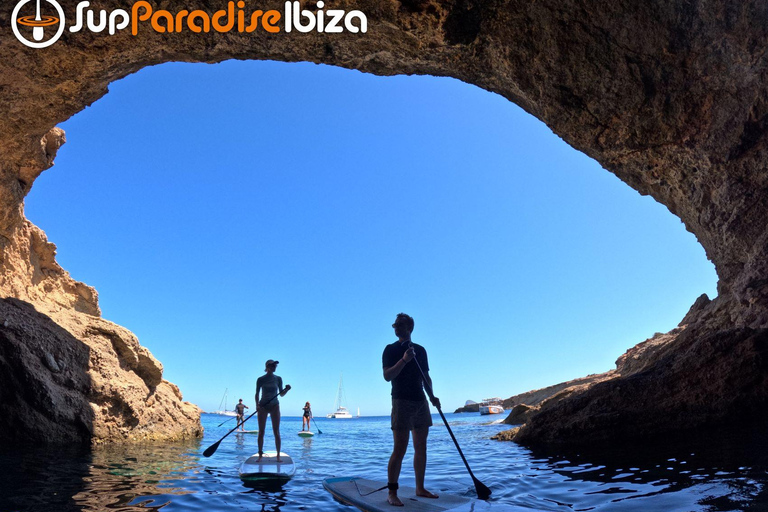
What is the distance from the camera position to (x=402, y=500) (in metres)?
4.55

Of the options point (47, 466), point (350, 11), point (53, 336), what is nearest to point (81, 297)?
point (53, 336)

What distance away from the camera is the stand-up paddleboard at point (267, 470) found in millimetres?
6480

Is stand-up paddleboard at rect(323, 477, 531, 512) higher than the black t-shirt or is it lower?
lower

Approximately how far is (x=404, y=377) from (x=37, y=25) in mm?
8465

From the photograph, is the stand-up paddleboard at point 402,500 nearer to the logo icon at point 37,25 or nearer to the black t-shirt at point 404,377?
the black t-shirt at point 404,377

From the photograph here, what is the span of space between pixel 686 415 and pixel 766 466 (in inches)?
113

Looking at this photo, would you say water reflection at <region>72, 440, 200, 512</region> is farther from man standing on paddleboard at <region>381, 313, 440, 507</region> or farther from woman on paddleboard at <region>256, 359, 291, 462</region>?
man standing on paddleboard at <region>381, 313, 440, 507</region>

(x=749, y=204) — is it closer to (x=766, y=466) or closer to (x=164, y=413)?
(x=766, y=466)

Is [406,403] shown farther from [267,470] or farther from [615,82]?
[615,82]

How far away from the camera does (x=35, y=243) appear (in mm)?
13430

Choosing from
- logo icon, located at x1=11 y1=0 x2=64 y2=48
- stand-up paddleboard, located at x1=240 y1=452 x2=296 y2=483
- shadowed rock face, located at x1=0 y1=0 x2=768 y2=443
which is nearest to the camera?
stand-up paddleboard, located at x1=240 y1=452 x2=296 y2=483

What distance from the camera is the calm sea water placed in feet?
13.9

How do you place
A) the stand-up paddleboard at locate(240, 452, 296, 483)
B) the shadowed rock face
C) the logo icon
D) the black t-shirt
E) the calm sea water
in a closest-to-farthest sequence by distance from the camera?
the calm sea water < the black t-shirt < the stand-up paddleboard at locate(240, 452, 296, 483) < the logo icon < the shadowed rock face

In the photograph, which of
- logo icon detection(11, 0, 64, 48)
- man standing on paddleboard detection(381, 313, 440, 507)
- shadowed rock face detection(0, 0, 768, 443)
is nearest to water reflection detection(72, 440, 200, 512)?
man standing on paddleboard detection(381, 313, 440, 507)
